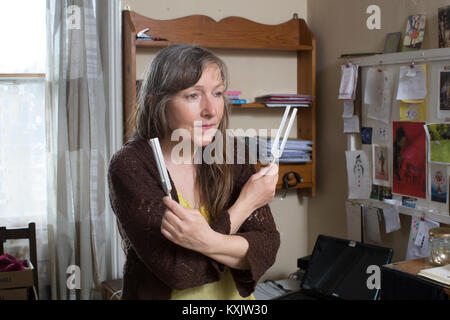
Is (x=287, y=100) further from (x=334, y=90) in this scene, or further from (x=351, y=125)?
(x=351, y=125)

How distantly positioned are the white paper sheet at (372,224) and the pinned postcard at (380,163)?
157mm

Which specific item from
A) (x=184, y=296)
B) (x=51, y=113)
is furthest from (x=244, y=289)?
(x=51, y=113)

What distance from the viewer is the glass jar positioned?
1.82 m

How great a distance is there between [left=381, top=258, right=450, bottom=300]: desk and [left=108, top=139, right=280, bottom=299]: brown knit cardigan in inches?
33.1

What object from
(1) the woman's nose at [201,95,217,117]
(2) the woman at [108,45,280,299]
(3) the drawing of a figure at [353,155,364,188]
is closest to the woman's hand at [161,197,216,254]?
(2) the woman at [108,45,280,299]

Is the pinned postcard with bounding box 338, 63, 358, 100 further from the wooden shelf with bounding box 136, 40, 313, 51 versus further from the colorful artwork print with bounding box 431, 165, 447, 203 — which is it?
the colorful artwork print with bounding box 431, 165, 447, 203

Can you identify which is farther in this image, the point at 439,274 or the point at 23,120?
the point at 23,120

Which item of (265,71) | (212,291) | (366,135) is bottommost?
(212,291)

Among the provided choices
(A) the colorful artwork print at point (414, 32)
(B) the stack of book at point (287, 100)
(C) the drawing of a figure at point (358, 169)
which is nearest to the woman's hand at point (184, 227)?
(A) the colorful artwork print at point (414, 32)

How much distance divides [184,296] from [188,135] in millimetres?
325

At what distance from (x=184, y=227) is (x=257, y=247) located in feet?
0.59

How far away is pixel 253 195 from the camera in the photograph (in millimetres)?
1039

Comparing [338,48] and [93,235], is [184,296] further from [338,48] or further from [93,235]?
[338,48]

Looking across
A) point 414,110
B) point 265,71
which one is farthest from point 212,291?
point 265,71
